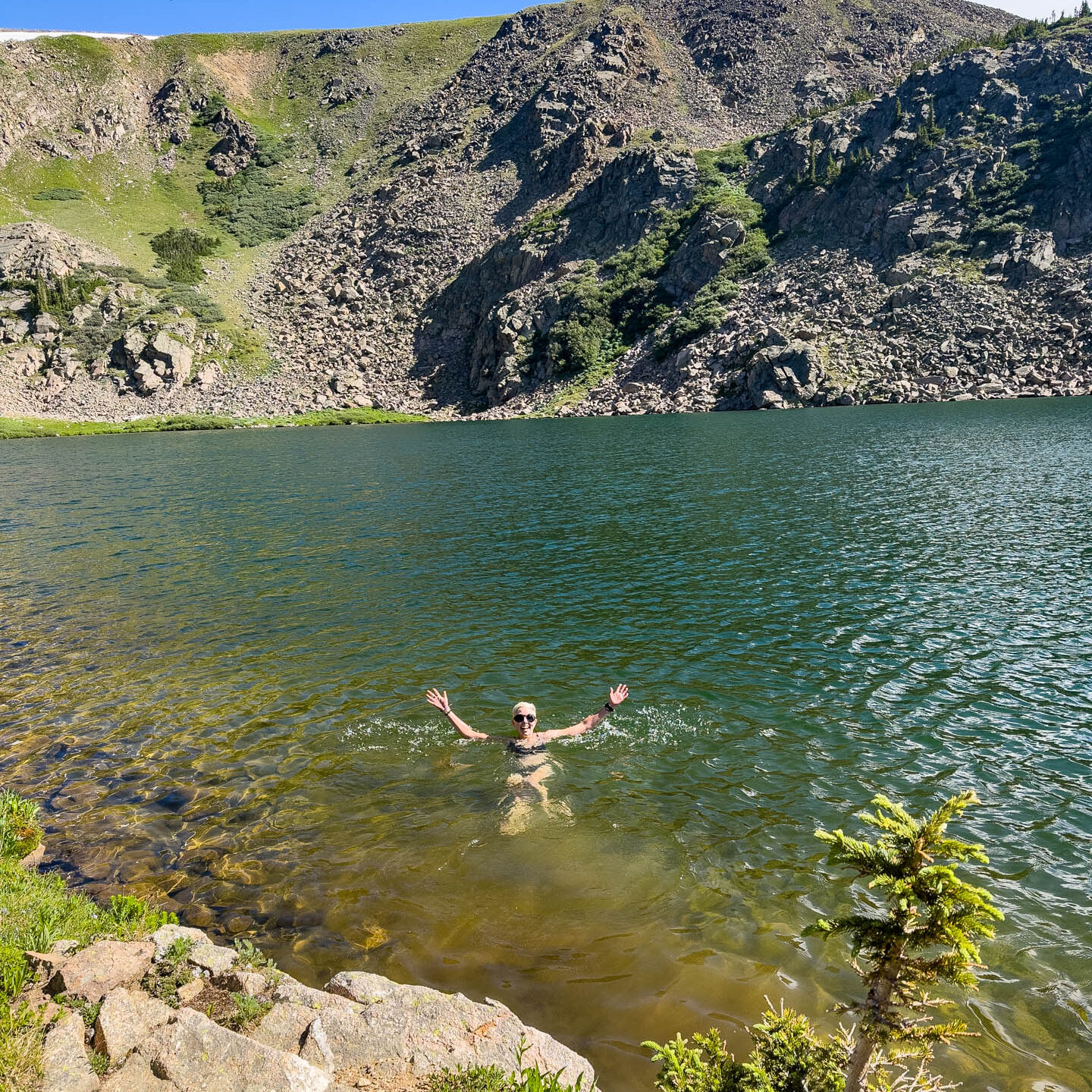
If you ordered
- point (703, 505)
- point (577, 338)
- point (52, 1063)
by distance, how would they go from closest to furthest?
point (52, 1063) → point (703, 505) → point (577, 338)

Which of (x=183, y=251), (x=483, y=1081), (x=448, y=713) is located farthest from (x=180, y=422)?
(x=483, y=1081)

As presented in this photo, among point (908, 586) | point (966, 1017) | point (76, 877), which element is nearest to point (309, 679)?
point (76, 877)

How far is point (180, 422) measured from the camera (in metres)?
127

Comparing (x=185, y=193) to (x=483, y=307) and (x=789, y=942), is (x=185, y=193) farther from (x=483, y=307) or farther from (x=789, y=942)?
(x=789, y=942)

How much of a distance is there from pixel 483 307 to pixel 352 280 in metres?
36.8

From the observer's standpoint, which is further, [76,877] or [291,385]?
[291,385]

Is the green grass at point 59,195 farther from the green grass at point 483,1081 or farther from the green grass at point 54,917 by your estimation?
the green grass at point 483,1081

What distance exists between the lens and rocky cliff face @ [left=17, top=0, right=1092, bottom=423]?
109 metres

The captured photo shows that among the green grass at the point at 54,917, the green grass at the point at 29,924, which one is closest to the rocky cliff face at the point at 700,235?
the green grass at the point at 29,924

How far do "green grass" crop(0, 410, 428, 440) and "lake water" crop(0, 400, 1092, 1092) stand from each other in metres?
103

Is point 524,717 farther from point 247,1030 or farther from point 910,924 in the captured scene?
point 910,924

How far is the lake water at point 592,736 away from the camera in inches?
349

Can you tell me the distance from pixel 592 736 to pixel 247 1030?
9873 mm

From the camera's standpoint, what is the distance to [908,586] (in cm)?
2364
